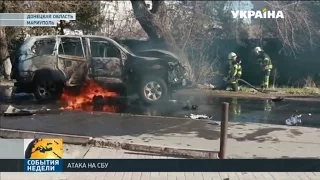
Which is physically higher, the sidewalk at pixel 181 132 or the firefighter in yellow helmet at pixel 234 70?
the firefighter in yellow helmet at pixel 234 70

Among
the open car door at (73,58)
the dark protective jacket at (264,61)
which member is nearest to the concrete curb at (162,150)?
the dark protective jacket at (264,61)

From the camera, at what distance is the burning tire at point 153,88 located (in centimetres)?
575

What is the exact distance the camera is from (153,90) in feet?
19.0

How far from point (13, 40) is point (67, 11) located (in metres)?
0.74

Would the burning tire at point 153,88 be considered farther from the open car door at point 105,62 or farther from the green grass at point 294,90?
the green grass at point 294,90

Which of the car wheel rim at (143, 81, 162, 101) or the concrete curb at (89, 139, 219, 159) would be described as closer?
the car wheel rim at (143, 81, 162, 101)

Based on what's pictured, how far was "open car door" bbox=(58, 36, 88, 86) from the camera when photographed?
563cm

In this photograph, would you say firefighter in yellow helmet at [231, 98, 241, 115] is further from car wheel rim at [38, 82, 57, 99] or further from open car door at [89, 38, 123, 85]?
car wheel rim at [38, 82, 57, 99]

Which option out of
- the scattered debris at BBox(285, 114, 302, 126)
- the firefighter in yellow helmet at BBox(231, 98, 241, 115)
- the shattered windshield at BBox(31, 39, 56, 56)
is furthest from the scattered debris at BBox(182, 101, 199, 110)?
the shattered windshield at BBox(31, 39, 56, 56)

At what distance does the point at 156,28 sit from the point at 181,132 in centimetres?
170

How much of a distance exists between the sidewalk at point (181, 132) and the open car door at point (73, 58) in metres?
0.72

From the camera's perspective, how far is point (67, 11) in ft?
18.1

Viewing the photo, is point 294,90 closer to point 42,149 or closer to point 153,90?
point 153,90

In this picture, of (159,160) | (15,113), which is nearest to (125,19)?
(159,160)
